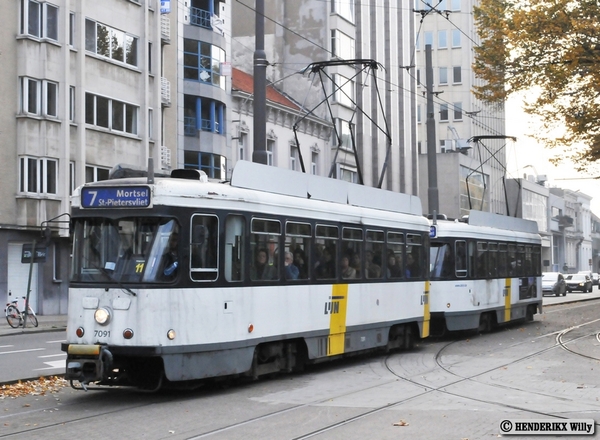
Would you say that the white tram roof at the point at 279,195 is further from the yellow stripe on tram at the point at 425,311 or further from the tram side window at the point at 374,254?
the yellow stripe on tram at the point at 425,311

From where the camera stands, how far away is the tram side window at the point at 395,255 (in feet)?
59.1

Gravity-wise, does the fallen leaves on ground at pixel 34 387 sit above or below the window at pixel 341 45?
below

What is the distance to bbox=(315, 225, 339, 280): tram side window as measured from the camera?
15250 millimetres

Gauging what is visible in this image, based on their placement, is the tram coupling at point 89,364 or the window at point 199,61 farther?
the window at point 199,61

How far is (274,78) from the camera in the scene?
5416 centimetres

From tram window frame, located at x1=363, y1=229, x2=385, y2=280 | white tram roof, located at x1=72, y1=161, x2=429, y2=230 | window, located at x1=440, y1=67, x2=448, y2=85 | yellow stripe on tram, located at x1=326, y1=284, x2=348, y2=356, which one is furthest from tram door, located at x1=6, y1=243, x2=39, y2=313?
window, located at x1=440, y1=67, x2=448, y2=85

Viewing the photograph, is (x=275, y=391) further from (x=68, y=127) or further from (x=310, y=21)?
(x=310, y=21)

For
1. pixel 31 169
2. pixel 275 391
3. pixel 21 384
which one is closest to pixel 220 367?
pixel 275 391

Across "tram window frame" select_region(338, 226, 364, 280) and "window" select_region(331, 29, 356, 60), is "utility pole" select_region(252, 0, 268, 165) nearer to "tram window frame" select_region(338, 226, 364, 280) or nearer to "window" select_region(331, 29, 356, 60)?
"tram window frame" select_region(338, 226, 364, 280)

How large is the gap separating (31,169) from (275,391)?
2256 cm

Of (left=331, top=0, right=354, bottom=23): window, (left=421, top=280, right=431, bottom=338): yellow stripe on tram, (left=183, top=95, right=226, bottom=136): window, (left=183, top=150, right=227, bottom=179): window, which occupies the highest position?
(left=331, top=0, right=354, bottom=23): window

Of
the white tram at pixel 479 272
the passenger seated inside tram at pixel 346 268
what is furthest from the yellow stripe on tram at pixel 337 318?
the white tram at pixel 479 272

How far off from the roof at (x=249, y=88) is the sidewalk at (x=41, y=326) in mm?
16403

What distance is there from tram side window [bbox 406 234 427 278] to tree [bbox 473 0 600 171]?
6.15 metres
